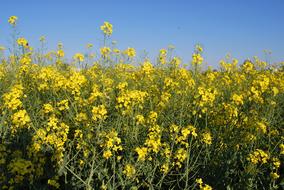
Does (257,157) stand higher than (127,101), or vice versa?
(127,101)

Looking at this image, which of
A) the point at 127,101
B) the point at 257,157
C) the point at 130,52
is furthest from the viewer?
the point at 130,52

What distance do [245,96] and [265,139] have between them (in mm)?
925

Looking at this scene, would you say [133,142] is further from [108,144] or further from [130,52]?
[130,52]

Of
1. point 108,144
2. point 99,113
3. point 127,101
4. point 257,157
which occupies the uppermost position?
point 127,101

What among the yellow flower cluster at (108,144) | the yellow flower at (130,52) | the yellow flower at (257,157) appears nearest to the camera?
the yellow flower cluster at (108,144)

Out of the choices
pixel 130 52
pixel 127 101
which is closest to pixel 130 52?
pixel 130 52

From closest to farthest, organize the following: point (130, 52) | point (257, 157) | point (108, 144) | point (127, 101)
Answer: point (108, 144) → point (257, 157) → point (127, 101) → point (130, 52)

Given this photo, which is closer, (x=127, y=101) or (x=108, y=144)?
(x=108, y=144)

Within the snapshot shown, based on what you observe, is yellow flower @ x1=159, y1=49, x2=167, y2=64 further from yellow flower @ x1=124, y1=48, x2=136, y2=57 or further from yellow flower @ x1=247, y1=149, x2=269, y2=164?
yellow flower @ x1=247, y1=149, x2=269, y2=164

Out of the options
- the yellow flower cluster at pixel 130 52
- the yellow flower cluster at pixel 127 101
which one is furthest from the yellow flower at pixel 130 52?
the yellow flower cluster at pixel 127 101

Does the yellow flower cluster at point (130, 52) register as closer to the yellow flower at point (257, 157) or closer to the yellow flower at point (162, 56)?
the yellow flower at point (162, 56)

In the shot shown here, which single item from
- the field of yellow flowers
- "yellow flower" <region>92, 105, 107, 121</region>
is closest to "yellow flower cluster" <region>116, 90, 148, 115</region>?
the field of yellow flowers

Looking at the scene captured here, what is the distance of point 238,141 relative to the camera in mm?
3264

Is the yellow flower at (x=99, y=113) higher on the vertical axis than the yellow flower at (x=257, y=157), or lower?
higher
